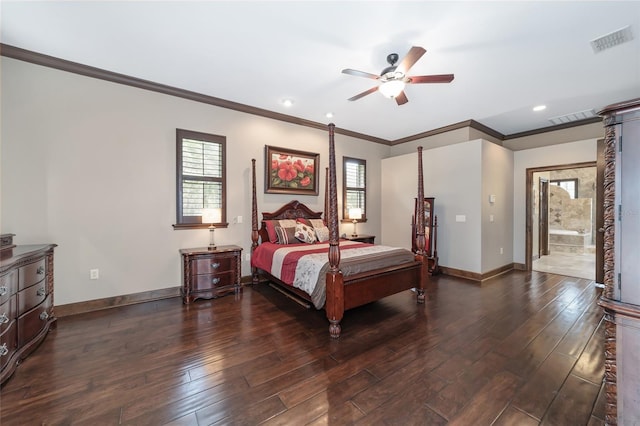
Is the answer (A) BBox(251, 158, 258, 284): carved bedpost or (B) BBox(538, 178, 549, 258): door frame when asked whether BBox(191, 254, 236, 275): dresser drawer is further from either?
(B) BBox(538, 178, 549, 258): door frame

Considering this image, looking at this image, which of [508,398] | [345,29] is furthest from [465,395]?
[345,29]

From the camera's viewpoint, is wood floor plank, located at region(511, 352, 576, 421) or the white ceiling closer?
wood floor plank, located at region(511, 352, 576, 421)

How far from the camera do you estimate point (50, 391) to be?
1.78m

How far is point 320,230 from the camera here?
462cm

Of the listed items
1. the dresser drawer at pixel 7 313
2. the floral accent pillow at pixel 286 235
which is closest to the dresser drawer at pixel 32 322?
the dresser drawer at pixel 7 313

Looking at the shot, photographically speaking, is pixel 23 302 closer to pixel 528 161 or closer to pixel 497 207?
pixel 497 207

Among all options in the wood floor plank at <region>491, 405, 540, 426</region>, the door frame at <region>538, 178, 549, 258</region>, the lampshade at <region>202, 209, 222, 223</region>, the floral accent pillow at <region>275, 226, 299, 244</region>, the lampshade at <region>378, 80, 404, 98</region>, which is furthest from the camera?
the door frame at <region>538, 178, 549, 258</region>

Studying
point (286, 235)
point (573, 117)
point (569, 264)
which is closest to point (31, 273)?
point (286, 235)

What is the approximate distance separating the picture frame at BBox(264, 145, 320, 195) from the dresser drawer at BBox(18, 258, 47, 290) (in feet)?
9.40

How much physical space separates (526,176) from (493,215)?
1.31m

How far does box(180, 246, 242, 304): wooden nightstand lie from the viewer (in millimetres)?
3480

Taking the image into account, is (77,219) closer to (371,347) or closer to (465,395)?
(371,347)

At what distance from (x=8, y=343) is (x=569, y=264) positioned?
8.99 metres

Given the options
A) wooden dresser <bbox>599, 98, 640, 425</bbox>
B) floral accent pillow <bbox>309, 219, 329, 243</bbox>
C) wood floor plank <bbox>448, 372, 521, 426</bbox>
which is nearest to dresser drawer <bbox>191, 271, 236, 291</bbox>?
floral accent pillow <bbox>309, 219, 329, 243</bbox>
